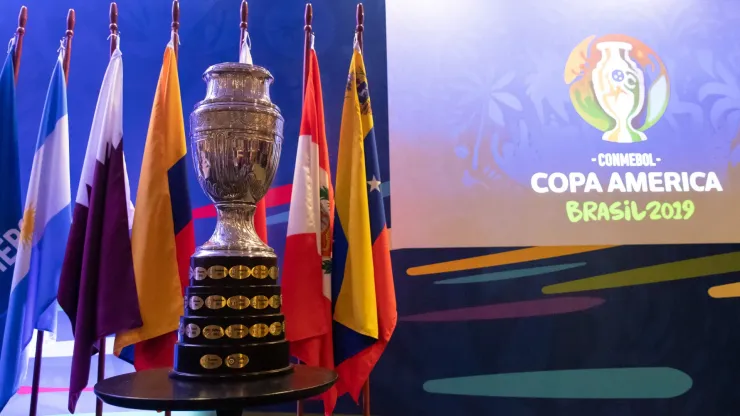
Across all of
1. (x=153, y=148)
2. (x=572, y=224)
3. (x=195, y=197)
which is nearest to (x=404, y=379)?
(x=572, y=224)

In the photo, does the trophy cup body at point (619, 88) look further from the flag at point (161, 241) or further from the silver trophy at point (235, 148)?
the flag at point (161, 241)

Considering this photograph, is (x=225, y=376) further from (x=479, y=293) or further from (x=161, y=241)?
(x=479, y=293)

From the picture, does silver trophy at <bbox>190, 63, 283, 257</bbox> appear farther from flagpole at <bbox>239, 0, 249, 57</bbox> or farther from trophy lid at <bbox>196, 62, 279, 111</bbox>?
flagpole at <bbox>239, 0, 249, 57</bbox>

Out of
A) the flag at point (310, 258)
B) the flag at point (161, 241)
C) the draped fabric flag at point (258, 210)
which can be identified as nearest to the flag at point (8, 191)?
the flag at point (161, 241)

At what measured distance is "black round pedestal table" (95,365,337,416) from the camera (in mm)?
980

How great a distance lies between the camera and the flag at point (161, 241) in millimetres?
1771

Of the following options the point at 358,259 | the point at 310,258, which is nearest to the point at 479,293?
the point at 358,259

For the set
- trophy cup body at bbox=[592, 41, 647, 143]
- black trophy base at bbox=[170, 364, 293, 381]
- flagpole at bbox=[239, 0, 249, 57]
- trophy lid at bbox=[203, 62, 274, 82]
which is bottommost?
black trophy base at bbox=[170, 364, 293, 381]

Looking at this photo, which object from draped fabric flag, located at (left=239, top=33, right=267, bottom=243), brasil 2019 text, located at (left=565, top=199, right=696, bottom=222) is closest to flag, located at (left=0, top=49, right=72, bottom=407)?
draped fabric flag, located at (left=239, top=33, right=267, bottom=243)

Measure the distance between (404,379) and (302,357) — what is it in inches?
20.8

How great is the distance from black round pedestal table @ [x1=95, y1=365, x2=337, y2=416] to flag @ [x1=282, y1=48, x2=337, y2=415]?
65 cm

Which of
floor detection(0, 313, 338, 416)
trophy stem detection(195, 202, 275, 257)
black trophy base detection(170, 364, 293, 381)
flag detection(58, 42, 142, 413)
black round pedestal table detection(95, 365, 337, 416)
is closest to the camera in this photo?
black round pedestal table detection(95, 365, 337, 416)

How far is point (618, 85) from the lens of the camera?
2.41 metres

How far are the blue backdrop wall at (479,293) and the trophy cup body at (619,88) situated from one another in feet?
1.62
